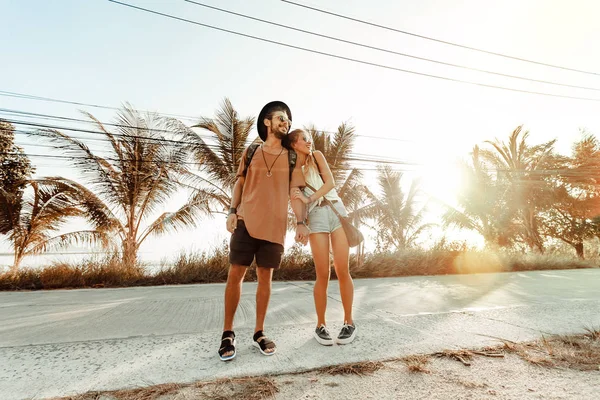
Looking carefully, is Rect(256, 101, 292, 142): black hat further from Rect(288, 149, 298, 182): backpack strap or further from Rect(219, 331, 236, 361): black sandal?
Rect(219, 331, 236, 361): black sandal

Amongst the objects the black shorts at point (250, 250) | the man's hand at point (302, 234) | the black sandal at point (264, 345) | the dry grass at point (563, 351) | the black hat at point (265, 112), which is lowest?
the dry grass at point (563, 351)

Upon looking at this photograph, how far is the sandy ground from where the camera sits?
4.87ft

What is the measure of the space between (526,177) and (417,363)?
72.7ft

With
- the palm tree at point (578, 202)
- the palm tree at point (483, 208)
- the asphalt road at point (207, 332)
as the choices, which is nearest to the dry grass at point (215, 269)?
the asphalt road at point (207, 332)

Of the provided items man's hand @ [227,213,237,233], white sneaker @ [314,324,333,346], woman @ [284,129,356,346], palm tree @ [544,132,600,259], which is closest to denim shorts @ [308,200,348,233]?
woman @ [284,129,356,346]

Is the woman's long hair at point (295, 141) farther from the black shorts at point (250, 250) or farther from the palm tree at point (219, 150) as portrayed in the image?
the palm tree at point (219, 150)

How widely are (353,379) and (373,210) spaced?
14802mm

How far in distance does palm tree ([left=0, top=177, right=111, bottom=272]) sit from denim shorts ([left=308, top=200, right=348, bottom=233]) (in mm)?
9341

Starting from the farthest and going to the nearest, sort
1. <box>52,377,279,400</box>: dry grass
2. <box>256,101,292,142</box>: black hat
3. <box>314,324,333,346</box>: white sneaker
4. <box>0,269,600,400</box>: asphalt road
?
<box>256,101,292,142</box>: black hat < <box>314,324,333,346</box>: white sneaker < <box>0,269,600,400</box>: asphalt road < <box>52,377,279,400</box>: dry grass

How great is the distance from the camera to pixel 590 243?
91.8 feet

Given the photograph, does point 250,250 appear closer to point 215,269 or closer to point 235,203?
point 235,203

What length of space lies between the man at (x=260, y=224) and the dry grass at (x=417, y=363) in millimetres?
873

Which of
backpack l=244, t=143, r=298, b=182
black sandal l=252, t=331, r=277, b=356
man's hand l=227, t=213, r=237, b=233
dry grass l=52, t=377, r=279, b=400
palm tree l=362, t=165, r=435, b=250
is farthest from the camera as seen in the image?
palm tree l=362, t=165, r=435, b=250

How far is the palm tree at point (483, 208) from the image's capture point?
18891 millimetres
